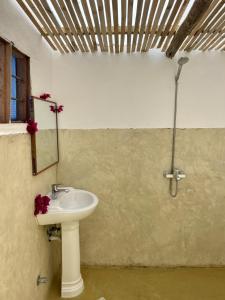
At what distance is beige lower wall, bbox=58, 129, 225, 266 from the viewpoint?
2.58m

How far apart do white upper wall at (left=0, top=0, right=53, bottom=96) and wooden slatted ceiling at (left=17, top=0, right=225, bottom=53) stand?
0.06 meters

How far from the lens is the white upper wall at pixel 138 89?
250 centimetres

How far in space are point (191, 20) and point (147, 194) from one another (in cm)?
173

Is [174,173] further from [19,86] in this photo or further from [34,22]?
[34,22]

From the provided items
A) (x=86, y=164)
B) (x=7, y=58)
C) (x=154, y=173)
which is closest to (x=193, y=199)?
(x=154, y=173)

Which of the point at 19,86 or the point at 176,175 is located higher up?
the point at 19,86

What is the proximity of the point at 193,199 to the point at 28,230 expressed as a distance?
177cm

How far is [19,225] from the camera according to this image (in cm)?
163

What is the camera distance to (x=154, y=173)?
262 cm

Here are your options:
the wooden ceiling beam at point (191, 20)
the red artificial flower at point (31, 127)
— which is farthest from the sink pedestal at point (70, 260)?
the wooden ceiling beam at point (191, 20)

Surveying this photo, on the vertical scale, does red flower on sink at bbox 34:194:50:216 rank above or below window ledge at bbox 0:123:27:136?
below

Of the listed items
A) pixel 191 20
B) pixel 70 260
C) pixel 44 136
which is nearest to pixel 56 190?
pixel 44 136

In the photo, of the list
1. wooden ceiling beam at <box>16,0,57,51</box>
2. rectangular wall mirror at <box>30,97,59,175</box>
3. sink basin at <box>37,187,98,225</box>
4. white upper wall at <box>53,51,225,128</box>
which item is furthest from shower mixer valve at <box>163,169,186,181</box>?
wooden ceiling beam at <box>16,0,57,51</box>

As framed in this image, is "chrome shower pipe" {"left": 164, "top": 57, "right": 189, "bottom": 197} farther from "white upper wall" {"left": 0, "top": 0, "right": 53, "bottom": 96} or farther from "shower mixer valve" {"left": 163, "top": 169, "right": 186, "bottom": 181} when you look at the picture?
"white upper wall" {"left": 0, "top": 0, "right": 53, "bottom": 96}
